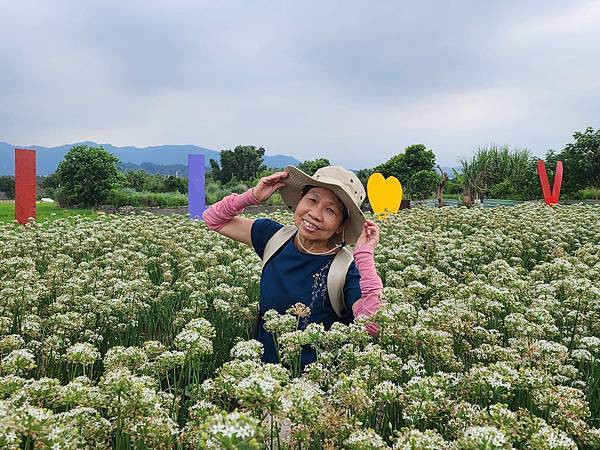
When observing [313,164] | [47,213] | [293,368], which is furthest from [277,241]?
[313,164]

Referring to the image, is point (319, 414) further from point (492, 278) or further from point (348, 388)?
point (492, 278)

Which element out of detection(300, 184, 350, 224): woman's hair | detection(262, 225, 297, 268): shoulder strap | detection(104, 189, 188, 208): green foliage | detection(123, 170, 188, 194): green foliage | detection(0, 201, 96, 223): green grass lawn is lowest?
detection(0, 201, 96, 223): green grass lawn

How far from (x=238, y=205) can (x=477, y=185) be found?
39.1 m

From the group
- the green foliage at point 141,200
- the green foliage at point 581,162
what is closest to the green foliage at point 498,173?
the green foliage at point 581,162

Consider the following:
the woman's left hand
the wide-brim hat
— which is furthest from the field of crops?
the wide-brim hat

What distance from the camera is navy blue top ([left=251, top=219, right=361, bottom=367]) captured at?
3572mm

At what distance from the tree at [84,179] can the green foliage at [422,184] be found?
840 inches

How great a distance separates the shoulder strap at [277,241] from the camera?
396 centimetres

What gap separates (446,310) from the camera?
330 centimetres

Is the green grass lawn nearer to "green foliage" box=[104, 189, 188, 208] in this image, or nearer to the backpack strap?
"green foliage" box=[104, 189, 188, 208]

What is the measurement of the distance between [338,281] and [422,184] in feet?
121

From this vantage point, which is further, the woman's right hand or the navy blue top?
the woman's right hand

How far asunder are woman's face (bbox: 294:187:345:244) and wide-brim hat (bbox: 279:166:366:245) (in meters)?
0.05

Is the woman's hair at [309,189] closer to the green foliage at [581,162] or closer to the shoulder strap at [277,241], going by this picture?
the shoulder strap at [277,241]
